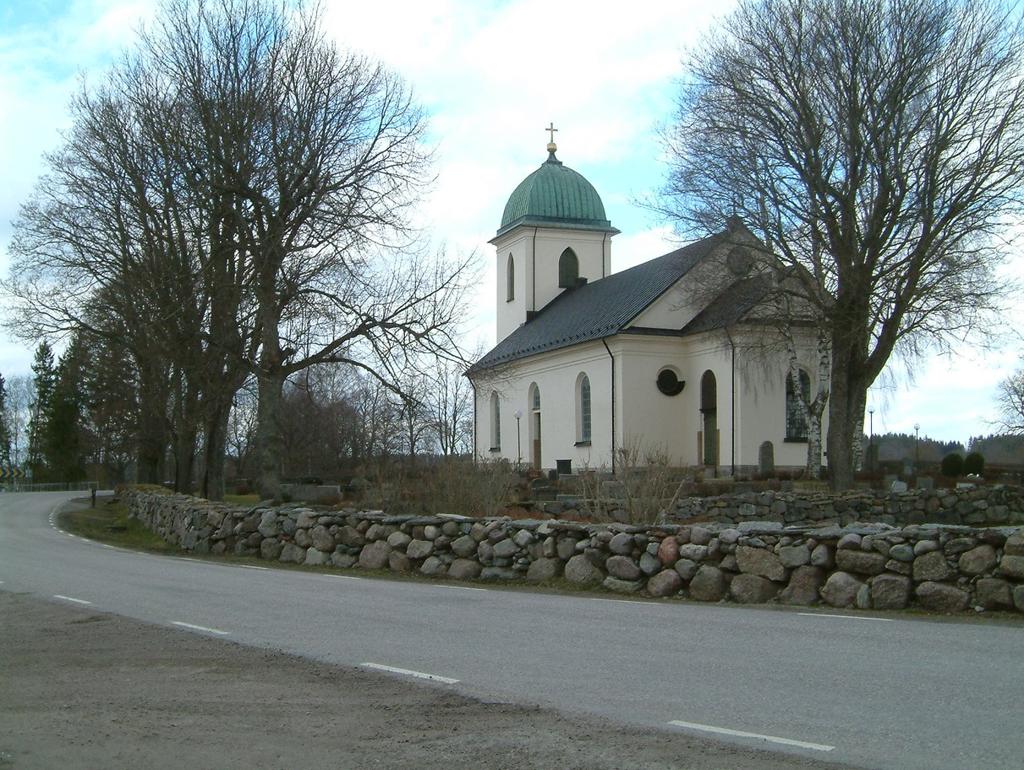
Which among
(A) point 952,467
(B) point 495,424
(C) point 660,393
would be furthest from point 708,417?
(B) point 495,424

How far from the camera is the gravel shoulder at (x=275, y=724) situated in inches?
242

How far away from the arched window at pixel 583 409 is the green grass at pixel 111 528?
1799cm

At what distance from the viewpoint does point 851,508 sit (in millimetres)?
29797

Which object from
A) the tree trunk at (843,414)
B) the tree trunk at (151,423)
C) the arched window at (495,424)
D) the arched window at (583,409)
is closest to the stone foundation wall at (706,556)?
the tree trunk at (151,423)

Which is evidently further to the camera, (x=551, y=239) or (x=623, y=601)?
(x=551, y=239)

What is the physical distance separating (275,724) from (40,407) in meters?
88.7

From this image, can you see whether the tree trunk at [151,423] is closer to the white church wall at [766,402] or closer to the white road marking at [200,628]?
the white church wall at [766,402]

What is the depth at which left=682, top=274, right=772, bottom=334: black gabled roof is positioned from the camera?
31.9 metres

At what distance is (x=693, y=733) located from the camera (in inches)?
261

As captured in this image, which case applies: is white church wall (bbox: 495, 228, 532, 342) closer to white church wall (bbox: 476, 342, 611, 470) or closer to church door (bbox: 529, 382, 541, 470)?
white church wall (bbox: 476, 342, 611, 470)

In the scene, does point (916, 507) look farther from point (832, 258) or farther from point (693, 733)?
point (693, 733)

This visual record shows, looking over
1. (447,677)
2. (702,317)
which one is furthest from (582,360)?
(447,677)

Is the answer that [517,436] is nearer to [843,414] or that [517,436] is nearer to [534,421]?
[534,421]

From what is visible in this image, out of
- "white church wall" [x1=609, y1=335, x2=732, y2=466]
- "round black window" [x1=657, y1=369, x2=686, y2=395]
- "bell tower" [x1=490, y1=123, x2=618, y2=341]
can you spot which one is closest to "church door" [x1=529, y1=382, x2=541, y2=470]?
"bell tower" [x1=490, y1=123, x2=618, y2=341]
